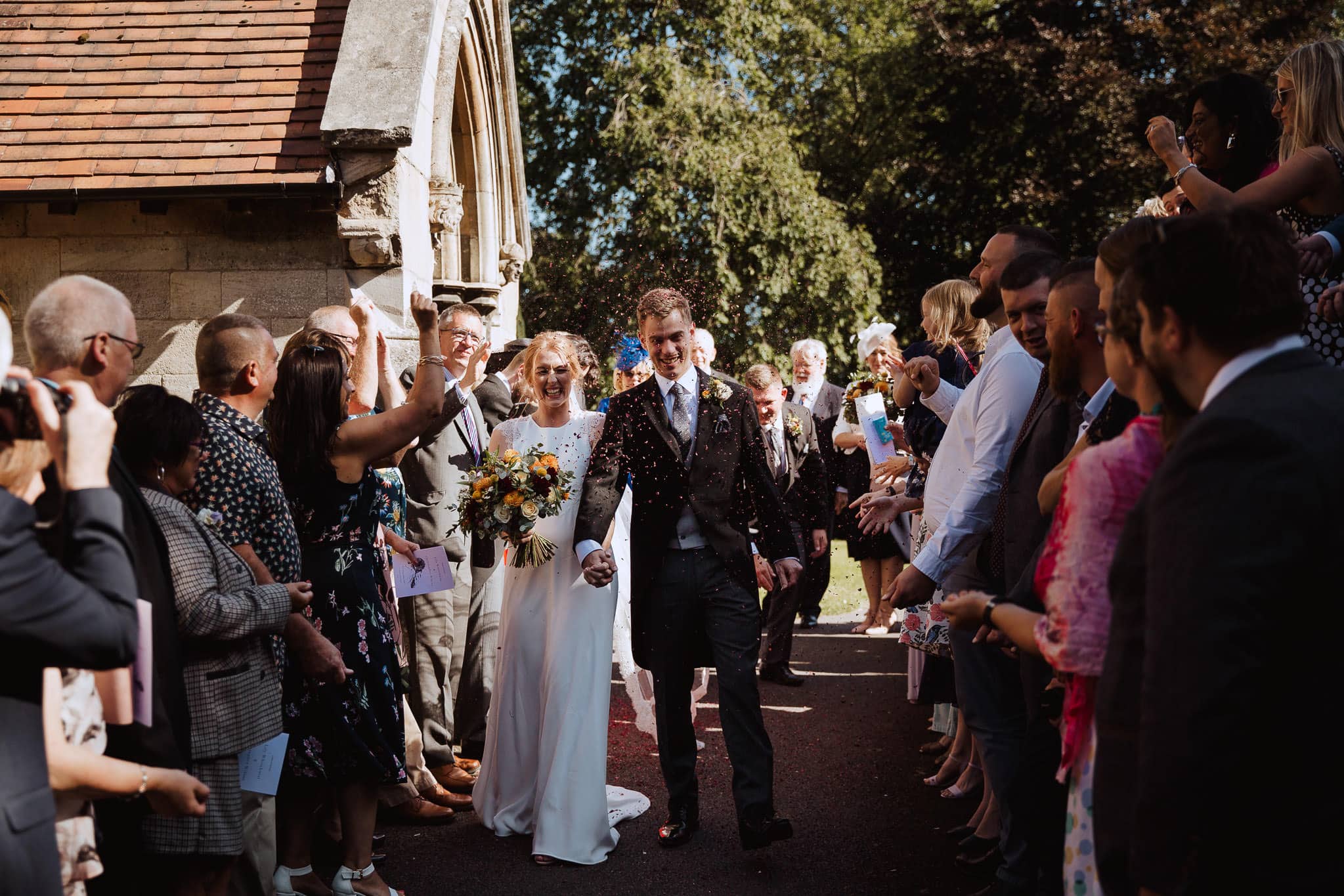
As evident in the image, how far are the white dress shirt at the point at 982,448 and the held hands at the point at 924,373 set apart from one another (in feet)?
2.17

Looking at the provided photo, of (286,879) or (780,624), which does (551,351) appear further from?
(780,624)

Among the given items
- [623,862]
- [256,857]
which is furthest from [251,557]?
[623,862]

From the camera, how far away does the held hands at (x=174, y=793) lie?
2756mm

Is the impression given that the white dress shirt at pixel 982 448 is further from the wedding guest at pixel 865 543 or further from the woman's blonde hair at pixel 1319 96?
the wedding guest at pixel 865 543

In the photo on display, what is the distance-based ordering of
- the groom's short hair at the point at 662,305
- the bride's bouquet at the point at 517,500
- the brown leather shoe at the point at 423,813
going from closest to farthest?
the bride's bouquet at the point at 517,500 → the groom's short hair at the point at 662,305 → the brown leather shoe at the point at 423,813

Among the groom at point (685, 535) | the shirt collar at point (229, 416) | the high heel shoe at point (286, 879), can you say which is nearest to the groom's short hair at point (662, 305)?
the groom at point (685, 535)

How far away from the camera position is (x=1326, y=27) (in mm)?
22344

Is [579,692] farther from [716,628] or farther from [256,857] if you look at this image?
[256,857]

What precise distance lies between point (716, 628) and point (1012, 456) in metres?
1.91

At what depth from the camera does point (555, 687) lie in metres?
5.88

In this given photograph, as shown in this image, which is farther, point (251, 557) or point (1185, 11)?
point (1185, 11)

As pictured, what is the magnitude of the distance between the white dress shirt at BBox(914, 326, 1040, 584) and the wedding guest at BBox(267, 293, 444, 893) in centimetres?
207

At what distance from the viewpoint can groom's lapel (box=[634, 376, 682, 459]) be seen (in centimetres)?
575

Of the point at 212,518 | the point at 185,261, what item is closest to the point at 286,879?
the point at 212,518
